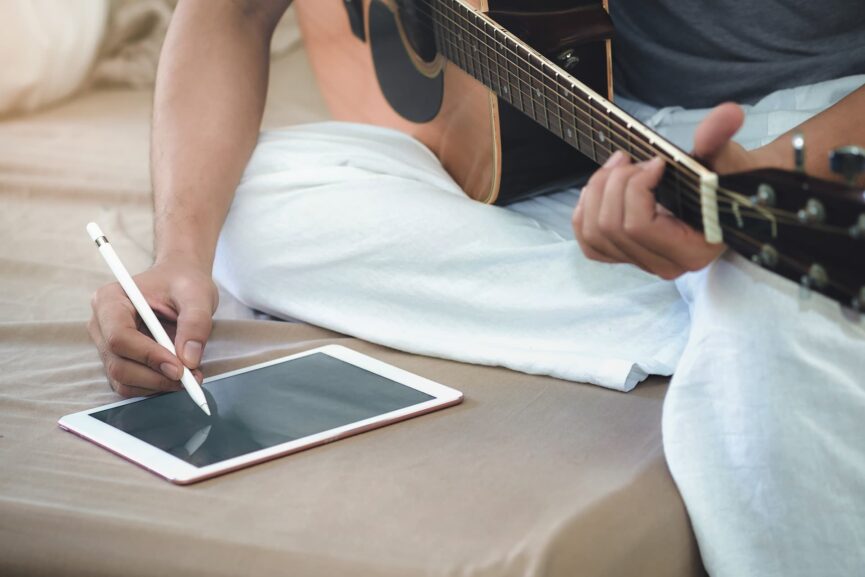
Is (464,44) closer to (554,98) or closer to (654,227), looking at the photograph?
(554,98)

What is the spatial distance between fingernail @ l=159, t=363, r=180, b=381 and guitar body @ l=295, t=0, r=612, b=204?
49 centimetres

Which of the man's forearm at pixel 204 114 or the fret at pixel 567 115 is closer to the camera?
the fret at pixel 567 115

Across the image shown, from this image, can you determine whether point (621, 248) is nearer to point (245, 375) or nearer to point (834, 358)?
point (834, 358)

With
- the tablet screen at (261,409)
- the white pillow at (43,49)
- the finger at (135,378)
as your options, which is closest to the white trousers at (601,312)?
the tablet screen at (261,409)

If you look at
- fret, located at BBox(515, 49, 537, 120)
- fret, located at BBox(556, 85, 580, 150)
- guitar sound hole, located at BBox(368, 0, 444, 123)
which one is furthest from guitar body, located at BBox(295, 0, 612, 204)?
fret, located at BBox(556, 85, 580, 150)

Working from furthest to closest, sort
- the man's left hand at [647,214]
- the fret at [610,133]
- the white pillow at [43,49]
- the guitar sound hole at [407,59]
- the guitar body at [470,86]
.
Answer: the white pillow at [43,49]
the guitar sound hole at [407,59]
the guitar body at [470,86]
the fret at [610,133]
the man's left hand at [647,214]

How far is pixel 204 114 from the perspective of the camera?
4.23 ft

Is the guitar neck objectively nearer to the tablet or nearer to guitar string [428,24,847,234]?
guitar string [428,24,847,234]

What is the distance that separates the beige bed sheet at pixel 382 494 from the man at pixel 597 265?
0.15 ft

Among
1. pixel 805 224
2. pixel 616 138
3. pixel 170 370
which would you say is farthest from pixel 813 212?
pixel 170 370

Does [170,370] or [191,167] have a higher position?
[191,167]

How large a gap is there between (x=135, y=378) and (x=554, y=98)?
0.46 metres

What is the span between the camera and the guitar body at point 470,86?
1.21 meters

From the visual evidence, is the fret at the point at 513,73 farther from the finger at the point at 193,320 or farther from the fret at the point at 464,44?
the finger at the point at 193,320
